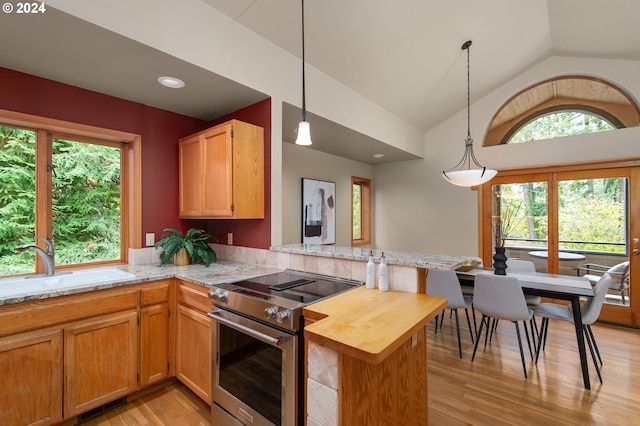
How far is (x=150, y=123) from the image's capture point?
8.90 ft

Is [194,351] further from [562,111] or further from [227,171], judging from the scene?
[562,111]

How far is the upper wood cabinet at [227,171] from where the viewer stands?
2.36 meters

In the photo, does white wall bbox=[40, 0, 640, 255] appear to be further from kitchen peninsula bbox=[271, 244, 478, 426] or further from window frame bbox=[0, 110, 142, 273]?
kitchen peninsula bbox=[271, 244, 478, 426]

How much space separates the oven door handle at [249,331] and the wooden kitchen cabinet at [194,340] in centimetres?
18

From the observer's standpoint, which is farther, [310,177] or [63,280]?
[310,177]

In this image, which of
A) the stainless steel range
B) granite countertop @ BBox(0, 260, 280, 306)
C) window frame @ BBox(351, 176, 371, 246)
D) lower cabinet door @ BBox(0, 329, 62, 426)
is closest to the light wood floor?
lower cabinet door @ BBox(0, 329, 62, 426)

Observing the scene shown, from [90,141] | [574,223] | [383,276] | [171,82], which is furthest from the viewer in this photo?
[574,223]

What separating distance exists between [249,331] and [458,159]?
430cm

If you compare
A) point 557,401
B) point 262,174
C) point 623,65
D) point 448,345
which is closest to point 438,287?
point 448,345

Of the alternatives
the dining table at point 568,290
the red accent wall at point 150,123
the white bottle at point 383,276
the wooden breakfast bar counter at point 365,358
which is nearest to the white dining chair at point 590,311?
the dining table at point 568,290

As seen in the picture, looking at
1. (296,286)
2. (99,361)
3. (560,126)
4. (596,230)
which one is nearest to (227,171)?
(296,286)

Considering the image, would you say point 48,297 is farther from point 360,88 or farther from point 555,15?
point 555,15

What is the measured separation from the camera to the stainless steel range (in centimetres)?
141

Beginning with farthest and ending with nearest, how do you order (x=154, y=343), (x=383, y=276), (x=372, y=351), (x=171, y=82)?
(x=171, y=82)
(x=154, y=343)
(x=383, y=276)
(x=372, y=351)
